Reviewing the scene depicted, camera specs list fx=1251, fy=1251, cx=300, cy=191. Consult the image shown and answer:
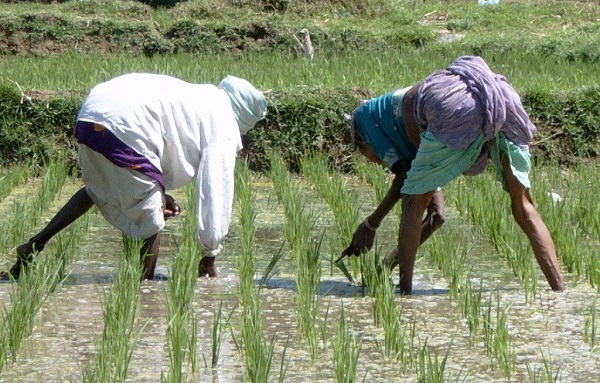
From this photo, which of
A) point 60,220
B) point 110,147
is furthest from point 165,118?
point 60,220

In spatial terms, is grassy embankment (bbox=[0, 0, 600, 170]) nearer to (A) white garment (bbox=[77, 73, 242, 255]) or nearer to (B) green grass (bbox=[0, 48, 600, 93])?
(B) green grass (bbox=[0, 48, 600, 93])

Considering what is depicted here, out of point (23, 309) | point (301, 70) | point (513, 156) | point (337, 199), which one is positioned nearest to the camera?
point (23, 309)

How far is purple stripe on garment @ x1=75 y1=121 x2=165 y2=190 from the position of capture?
15.5 ft

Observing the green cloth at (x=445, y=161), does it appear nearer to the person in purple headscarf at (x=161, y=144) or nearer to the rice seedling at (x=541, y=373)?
the person in purple headscarf at (x=161, y=144)

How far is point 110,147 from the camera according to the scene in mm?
4730

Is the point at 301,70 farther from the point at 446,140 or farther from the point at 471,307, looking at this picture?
the point at 471,307

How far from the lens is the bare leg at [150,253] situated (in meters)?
4.99

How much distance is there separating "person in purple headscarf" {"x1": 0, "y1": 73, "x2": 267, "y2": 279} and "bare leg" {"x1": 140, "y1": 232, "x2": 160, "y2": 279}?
0.04m

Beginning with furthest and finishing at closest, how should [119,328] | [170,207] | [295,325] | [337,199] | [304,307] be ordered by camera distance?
[337,199] < [170,207] < [295,325] < [304,307] < [119,328]

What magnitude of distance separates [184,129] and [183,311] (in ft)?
2.92

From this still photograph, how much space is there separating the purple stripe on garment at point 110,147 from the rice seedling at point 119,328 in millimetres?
322

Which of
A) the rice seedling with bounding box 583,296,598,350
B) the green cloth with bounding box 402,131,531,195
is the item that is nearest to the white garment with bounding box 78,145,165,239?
the green cloth with bounding box 402,131,531,195

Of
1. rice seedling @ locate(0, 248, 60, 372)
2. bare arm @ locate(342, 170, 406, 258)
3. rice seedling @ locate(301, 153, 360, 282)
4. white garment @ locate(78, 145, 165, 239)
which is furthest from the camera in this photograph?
rice seedling @ locate(301, 153, 360, 282)

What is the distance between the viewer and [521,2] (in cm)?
1616
